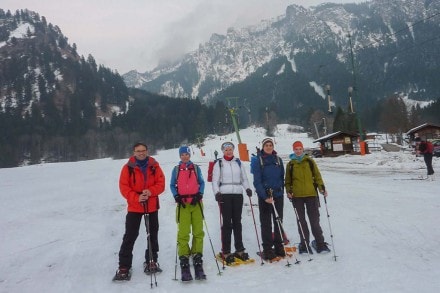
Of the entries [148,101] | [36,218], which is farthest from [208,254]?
[148,101]

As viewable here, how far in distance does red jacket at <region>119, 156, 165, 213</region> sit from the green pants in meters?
0.50

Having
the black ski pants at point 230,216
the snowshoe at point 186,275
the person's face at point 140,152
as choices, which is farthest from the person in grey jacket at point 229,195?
the person's face at point 140,152

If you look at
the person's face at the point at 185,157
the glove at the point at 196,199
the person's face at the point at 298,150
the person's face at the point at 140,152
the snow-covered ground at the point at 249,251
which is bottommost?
the snow-covered ground at the point at 249,251

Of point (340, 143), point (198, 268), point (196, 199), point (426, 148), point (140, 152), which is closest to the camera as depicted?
point (198, 268)

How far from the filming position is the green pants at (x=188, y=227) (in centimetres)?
613

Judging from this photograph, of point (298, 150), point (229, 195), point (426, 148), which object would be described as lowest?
point (229, 195)

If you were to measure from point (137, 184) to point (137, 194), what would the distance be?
7.0 inches

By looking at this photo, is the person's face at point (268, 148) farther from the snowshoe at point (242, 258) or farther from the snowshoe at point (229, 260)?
the snowshoe at point (229, 260)

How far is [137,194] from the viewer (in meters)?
5.91

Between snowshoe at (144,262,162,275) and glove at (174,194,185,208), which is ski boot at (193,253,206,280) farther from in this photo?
glove at (174,194,185,208)

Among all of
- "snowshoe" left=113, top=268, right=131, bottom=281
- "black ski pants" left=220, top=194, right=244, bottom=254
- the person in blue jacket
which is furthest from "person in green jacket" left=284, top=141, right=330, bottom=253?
"snowshoe" left=113, top=268, right=131, bottom=281

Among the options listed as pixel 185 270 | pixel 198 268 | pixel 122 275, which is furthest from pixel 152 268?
pixel 198 268

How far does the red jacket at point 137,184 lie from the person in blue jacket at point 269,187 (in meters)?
1.84

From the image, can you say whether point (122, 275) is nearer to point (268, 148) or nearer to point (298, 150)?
point (268, 148)
